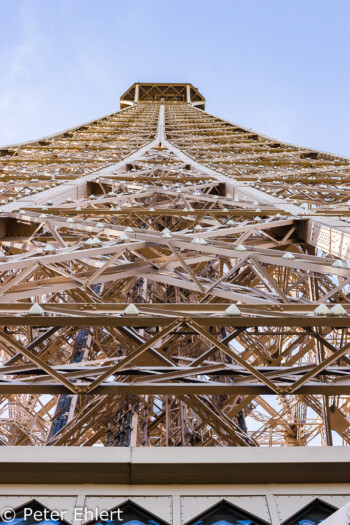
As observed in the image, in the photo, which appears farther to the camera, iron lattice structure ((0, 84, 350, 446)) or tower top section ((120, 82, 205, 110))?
tower top section ((120, 82, 205, 110))

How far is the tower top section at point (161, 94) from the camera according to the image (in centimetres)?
6044

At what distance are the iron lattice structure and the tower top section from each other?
3770 centimetres

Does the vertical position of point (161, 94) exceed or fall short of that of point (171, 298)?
it exceeds it

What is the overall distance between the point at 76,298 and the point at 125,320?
5501 millimetres

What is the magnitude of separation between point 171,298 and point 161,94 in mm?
49524

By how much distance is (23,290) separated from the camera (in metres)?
7.39

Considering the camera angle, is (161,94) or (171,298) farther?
(161,94)

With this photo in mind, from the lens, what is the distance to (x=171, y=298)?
614 inches

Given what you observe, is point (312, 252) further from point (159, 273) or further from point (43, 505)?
point (43, 505)

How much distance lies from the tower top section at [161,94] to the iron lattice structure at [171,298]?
3770cm

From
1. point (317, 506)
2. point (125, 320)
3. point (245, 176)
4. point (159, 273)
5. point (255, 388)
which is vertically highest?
point (245, 176)

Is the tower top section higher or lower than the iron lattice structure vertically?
higher

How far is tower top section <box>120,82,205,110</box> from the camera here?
198 feet

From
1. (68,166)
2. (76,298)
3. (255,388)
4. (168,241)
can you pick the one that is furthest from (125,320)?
(68,166)
